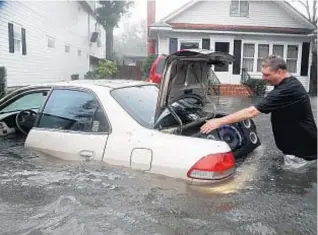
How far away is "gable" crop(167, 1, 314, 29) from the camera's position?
877 inches

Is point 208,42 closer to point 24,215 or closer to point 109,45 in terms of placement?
point 109,45

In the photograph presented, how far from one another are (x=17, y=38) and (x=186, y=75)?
40.4ft

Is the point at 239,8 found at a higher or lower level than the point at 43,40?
higher

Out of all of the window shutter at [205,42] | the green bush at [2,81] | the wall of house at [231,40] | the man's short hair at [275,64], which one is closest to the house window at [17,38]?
the green bush at [2,81]

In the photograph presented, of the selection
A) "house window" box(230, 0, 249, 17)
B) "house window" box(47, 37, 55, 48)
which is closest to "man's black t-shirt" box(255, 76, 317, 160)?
"house window" box(47, 37, 55, 48)

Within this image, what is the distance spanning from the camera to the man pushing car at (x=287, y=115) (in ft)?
12.1

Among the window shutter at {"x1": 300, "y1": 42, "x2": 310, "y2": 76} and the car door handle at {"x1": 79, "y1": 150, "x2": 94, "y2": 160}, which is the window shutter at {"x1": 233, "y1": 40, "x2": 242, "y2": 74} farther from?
the car door handle at {"x1": 79, "y1": 150, "x2": 94, "y2": 160}

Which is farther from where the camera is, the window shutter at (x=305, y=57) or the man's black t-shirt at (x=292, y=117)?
the window shutter at (x=305, y=57)

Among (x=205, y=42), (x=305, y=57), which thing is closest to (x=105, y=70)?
(x=205, y=42)

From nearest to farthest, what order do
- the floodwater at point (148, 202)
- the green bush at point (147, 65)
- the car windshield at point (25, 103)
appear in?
the floodwater at point (148, 202)
the car windshield at point (25, 103)
the green bush at point (147, 65)

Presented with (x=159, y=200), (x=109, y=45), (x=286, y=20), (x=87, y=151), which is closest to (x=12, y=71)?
(x=87, y=151)

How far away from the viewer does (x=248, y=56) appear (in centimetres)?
2230

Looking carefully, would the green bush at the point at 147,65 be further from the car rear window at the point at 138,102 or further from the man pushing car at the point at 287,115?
the man pushing car at the point at 287,115

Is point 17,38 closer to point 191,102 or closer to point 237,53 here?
point 191,102
